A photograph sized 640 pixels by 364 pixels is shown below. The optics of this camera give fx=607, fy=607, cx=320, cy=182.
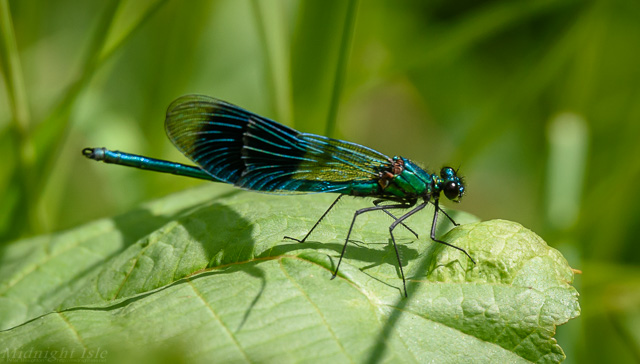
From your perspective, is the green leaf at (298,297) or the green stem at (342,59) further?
the green stem at (342,59)

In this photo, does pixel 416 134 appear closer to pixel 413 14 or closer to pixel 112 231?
pixel 413 14

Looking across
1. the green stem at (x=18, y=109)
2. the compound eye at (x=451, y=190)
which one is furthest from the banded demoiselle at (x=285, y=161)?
the green stem at (x=18, y=109)

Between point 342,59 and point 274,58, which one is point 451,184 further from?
point 274,58

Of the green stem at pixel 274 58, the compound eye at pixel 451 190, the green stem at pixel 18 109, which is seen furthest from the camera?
the green stem at pixel 274 58

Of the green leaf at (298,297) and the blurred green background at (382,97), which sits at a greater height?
the blurred green background at (382,97)

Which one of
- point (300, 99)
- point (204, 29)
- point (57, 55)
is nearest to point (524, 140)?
point (300, 99)

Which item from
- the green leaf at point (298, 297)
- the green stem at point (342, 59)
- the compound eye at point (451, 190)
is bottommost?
the green leaf at point (298, 297)

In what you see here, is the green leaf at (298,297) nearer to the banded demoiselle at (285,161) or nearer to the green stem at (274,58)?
the banded demoiselle at (285,161)
